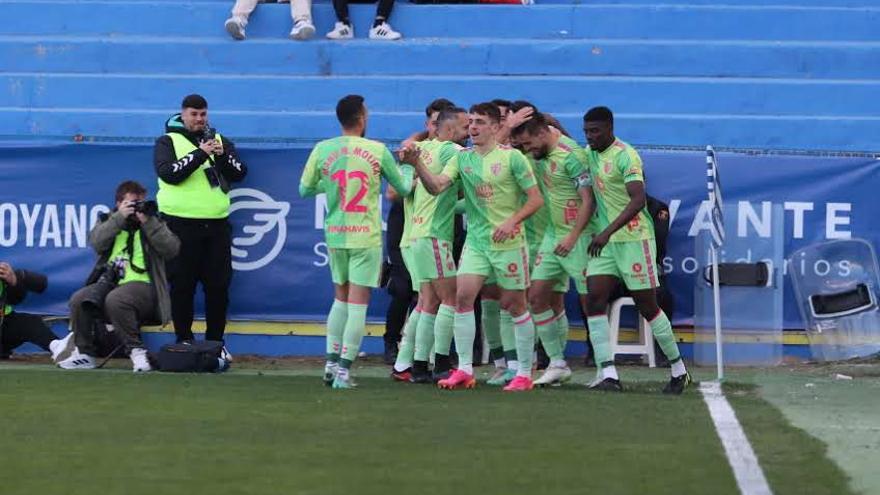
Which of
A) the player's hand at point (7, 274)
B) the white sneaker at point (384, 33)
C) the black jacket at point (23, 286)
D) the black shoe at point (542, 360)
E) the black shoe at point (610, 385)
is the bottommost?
the black shoe at point (542, 360)

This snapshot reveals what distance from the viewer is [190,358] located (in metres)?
14.0

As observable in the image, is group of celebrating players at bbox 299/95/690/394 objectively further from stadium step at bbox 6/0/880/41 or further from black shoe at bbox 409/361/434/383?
stadium step at bbox 6/0/880/41

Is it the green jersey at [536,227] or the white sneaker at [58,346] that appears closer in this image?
the green jersey at [536,227]

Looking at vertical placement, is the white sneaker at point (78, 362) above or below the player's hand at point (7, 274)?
below

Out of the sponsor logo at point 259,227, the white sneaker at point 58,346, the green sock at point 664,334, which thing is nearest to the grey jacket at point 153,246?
the white sneaker at point 58,346

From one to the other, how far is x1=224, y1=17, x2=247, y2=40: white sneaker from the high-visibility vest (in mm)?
3902

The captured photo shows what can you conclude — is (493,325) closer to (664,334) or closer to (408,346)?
(408,346)

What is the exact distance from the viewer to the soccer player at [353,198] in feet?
40.4

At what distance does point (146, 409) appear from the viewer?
35.0 feet

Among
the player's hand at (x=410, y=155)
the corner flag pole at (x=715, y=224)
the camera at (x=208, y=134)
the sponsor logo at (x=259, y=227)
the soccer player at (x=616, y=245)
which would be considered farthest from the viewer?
the sponsor logo at (x=259, y=227)

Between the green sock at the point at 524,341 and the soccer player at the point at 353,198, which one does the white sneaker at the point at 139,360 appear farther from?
the green sock at the point at 524,341

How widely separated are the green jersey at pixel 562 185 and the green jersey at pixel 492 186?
0.36 meters

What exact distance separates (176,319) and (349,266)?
2.82 metres

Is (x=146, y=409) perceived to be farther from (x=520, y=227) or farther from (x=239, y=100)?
(x=239, y=100)
